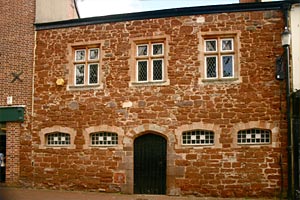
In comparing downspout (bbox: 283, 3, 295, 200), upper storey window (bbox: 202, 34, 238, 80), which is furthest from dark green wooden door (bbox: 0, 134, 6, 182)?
downspout (bbox: 283, 3, 295, 200)

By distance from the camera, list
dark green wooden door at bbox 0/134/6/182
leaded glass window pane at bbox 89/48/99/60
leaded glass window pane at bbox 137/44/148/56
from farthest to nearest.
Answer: dark green wooden door at bbox 0/134/6/182 < leaded glass window pane at bbox 89/48/99/60 < leaded glass window pane at bbox 137/44/148/56

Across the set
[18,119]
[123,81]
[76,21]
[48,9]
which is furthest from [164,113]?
[48,9]

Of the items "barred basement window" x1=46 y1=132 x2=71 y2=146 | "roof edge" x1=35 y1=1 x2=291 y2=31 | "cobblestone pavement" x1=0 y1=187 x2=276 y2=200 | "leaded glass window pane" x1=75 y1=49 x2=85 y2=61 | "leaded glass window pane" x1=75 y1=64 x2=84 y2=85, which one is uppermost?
A: "roof edge" x1=35 y1=1 x2=291 y2=31

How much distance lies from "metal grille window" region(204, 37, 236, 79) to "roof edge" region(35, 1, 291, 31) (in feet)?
3.56

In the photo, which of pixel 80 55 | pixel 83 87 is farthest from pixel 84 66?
pixel 83 87

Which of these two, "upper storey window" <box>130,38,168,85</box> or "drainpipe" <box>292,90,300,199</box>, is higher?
"upper storey window" <box>130,38,168,85</box>

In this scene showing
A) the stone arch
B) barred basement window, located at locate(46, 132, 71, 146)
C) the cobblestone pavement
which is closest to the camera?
the cobblestone pavement

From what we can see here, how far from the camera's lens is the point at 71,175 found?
47.0ft

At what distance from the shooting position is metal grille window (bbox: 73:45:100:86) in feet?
48.3

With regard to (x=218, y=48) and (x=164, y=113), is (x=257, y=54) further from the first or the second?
(x=164, y=113)

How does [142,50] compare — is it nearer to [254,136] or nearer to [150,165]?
[150,165]

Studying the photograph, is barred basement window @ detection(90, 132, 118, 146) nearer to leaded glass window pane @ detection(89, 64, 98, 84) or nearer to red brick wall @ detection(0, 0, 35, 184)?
leaded glass window pane @ detection(89, 64, 98, 84)

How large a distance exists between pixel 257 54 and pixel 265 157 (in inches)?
Result: 140

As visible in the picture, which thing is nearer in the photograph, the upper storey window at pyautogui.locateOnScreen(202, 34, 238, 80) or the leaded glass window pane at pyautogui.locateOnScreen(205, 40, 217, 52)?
the upper storey window at pyautogui.locateOnScreen(202, 34, 238, 80)
